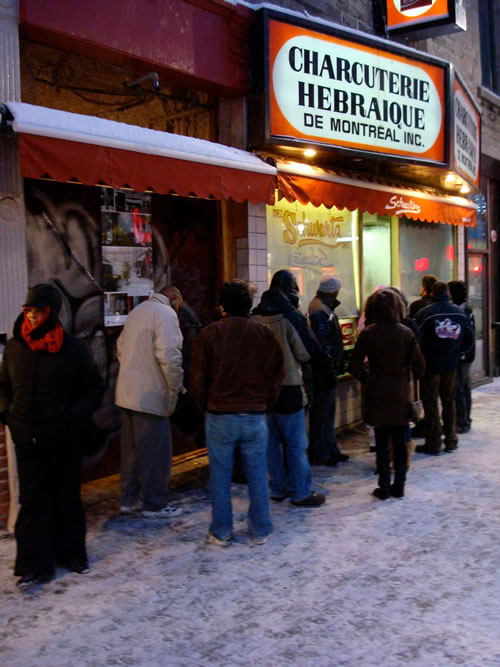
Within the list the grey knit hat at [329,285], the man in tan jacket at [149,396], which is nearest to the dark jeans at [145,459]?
the man in tan jacket at [149,396]

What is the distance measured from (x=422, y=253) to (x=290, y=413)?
19.7 feet

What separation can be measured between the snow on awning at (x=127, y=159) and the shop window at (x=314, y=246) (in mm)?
1499

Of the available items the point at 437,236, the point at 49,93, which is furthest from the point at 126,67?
the point at 437,236

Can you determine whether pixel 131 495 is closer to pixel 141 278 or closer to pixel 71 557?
pixel 71 557

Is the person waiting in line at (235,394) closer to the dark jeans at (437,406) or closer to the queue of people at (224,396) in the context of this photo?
the queue of people at (224,396)

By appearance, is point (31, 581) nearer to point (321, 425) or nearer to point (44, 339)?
point (44, 339)

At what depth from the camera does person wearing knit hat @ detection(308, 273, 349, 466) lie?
6.63 metres

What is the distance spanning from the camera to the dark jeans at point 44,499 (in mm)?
4012

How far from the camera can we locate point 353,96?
25.3 ft

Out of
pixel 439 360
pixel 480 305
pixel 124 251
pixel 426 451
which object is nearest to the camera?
pixel 124 251

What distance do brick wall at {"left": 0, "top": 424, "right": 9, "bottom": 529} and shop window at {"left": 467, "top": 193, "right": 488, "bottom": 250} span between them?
932 cm

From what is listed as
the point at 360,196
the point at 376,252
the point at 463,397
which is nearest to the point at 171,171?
the point at 360,196

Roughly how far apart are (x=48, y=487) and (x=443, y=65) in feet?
25.2

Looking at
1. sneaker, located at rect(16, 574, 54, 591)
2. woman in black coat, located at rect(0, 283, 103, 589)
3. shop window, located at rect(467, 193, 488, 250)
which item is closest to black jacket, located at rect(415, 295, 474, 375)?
woman in black coat, located at rect(0, 283, 103, 589)
